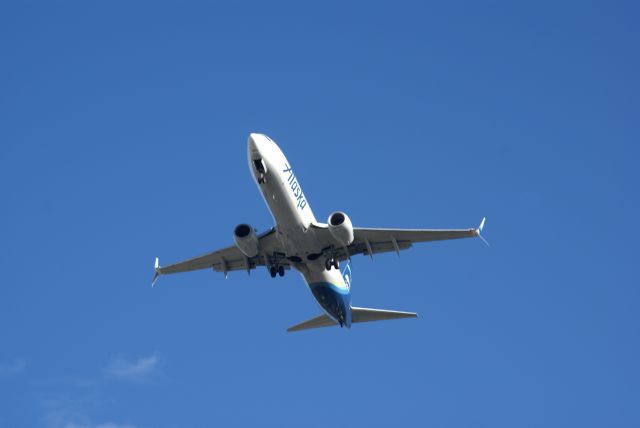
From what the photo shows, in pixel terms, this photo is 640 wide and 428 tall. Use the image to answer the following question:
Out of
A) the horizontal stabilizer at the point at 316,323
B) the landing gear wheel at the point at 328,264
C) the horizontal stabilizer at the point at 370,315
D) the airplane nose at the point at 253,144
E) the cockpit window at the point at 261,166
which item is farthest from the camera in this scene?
the horizontal stabilizer at the point at 316,323

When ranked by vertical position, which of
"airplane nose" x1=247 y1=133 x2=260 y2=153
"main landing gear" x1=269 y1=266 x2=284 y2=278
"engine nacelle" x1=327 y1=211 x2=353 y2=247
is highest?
"airplane nose" x1=247 y1=133 x2=260 y2=153

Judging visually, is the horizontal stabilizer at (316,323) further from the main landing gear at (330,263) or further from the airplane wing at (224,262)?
the main landing gear at (330,263)

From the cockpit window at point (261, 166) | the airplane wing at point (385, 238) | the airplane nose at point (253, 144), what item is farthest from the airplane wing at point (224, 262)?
the airplane nose at point (253, 144)

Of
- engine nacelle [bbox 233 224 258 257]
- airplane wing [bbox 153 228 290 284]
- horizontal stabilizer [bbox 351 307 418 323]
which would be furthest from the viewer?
horizontal stabilizer [bbox 351 307 418 323]

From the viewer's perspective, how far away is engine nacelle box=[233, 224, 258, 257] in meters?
54.3

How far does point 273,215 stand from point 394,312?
10.6 m

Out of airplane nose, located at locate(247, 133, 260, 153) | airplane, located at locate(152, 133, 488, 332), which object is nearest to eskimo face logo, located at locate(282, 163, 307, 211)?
airplane, located at locate(152, 133, 488, 332)

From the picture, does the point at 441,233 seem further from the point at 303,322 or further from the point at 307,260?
the point at 303,322

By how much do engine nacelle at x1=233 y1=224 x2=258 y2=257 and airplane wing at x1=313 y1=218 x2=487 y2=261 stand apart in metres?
3.09

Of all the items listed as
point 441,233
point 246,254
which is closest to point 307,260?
point 246,254

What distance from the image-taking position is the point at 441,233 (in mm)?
54625

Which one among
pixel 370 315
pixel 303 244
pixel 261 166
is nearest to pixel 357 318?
pixel 370 315

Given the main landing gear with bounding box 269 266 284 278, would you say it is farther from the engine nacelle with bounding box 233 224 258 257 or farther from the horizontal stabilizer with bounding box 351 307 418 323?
the horizontal stabilizer with bounding box 351 307 418 323

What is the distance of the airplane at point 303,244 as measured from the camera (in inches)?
2031
